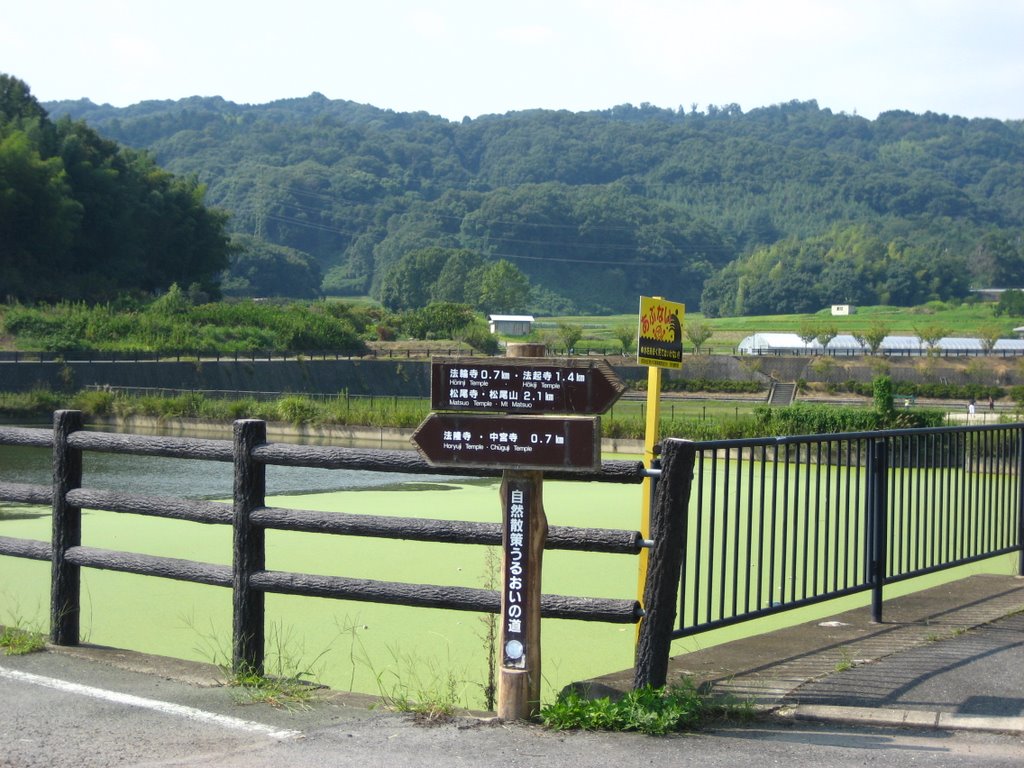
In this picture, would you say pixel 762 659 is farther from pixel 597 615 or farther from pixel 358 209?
pixel 358 209

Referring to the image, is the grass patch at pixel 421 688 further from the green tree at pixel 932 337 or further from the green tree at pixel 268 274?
the green tree at pixel 268 274

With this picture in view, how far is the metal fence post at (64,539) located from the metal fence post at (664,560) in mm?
2751

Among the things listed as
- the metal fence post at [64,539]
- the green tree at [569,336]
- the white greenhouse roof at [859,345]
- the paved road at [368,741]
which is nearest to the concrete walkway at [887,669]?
the paved road at [368,741]

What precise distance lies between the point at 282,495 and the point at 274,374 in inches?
1125

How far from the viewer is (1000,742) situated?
4398 millimetres

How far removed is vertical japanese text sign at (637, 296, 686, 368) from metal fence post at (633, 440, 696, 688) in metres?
1.45

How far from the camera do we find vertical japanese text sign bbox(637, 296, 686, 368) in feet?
20.6

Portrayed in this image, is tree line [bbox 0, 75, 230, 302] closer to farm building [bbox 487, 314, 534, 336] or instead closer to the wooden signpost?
farm building [bbox 487, 314, 534, 336]

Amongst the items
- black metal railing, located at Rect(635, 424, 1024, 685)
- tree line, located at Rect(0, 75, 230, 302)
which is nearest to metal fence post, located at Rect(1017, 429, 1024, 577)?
black metal railing, located at Rect(635, 424, 1024, 685)

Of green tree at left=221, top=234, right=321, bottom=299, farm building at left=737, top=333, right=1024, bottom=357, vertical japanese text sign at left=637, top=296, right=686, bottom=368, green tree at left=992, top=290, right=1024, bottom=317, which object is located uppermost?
green tree at left=221, top=234, right=321, bottom=299

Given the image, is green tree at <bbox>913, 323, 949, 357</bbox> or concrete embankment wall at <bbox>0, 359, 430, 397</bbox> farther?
green tree at <bbox>913, 323, 949, 357</bbox>

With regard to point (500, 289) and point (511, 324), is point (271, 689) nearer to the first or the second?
point (511, 324)

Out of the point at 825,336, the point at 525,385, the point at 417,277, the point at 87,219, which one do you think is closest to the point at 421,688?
the point at 525,385

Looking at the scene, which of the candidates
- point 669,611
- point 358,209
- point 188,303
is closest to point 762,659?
point 669,611
